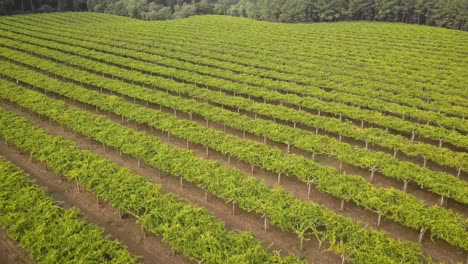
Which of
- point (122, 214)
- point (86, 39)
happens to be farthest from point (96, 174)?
point (86, 39)

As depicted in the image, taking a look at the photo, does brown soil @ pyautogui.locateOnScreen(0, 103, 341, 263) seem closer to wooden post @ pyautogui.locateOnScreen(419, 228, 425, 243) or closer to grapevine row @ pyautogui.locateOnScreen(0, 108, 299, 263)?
grapevine row @ pyautogui.locateOnScreen(0, 108, 299, 263)

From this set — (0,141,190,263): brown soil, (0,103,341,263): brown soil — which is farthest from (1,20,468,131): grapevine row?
(0,141,190,263): brown soil

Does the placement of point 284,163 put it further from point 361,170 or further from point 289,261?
point 289,261

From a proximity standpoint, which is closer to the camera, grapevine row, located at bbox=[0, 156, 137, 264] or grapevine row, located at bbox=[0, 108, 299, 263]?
grapevine row, located at bbox=[0, 156, 137, 264]

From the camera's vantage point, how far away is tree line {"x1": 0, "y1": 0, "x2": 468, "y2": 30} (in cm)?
7755

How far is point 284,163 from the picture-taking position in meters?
19.9

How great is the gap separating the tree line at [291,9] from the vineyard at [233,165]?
43657 millimetres

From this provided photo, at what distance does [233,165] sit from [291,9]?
77.5 meters

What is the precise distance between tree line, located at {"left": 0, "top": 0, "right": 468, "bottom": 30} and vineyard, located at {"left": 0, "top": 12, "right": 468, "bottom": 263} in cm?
4366

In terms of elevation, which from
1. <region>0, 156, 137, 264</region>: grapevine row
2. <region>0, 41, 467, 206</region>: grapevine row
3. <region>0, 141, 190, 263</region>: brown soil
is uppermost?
<region>0, 41, 467, 206</region>: grapevine row

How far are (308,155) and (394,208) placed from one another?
24.0ft

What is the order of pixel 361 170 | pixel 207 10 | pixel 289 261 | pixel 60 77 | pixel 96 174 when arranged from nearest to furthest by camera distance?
pixel 289 261, pixel 96 174, pixel 361 170, pixel 60 77, pixel 207 10

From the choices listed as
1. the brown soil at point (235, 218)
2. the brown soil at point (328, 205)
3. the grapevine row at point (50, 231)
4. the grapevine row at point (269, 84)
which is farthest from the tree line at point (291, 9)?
the grapevine row at point (50, 231)

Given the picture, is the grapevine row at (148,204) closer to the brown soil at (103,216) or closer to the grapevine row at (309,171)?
the brown soil at (103,216)
